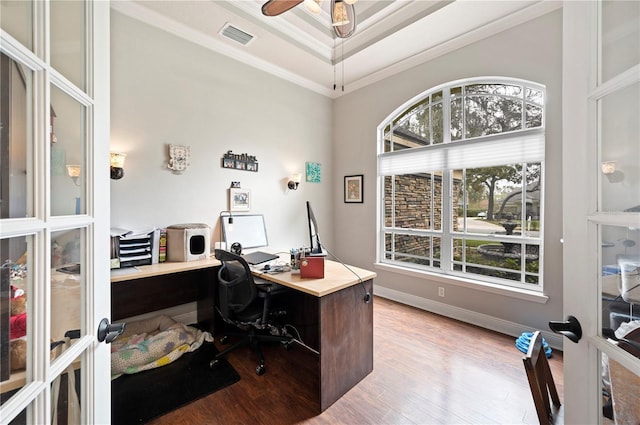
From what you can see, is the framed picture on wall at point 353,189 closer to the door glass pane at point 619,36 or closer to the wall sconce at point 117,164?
the wall sconce at point 117,164

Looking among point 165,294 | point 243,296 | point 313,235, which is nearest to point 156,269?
point 165,294

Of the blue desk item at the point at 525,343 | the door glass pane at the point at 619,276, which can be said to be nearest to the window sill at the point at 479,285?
the blue desk item at the point at 525,343

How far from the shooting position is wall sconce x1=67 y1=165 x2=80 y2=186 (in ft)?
2.38

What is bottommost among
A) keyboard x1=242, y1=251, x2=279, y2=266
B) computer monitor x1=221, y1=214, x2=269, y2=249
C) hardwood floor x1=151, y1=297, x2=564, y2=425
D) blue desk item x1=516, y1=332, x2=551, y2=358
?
hardwood floor x1=151, y1=297, x2=564, y2=425

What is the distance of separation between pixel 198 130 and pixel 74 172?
94.0 inches

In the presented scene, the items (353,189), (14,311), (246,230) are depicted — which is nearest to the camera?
(14,311)

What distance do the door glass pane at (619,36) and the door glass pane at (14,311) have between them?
1.47 m

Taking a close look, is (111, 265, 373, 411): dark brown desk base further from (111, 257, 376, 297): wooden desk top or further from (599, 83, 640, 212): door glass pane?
(599, 83, 640, 212): door glass pane

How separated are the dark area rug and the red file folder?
101 centimetres

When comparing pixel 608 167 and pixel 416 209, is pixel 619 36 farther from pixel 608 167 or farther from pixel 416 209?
pixel 416 209

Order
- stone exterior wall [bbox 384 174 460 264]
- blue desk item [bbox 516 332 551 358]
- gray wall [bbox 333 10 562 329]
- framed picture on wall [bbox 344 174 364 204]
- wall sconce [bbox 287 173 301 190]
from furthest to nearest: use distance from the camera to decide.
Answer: framed picture on wall [bbox 344 174 364 204] → wall sconce [bbox 287 173 301 190] → stone exterior wall [bbox 384 174 460 264] → gray wall [bbox 333 10 562 329] → blue desk item [bbox 516 332 551 358]

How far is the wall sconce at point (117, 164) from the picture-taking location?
2311 mm

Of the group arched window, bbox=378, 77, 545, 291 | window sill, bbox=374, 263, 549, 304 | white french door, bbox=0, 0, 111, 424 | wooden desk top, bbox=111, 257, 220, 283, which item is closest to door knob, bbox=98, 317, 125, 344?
white french door, bbox=0, 0, 111, 424

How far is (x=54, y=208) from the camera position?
0.64m
